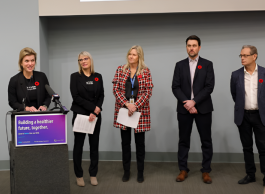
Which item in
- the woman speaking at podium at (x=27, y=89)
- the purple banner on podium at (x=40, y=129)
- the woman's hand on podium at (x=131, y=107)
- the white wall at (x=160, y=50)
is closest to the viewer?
the purple banner on podium at (x=40, y=129)

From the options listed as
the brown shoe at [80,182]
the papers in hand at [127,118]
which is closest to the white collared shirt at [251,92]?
the papers in hand at [127,118]

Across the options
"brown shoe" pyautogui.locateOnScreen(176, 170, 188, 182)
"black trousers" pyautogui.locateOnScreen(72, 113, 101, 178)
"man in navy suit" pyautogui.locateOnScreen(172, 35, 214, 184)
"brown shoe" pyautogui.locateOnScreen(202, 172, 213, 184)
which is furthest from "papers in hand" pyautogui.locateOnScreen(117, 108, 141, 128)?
"brown shoe" pyautogui.locateOnScreen(202, 172, 213, 184)

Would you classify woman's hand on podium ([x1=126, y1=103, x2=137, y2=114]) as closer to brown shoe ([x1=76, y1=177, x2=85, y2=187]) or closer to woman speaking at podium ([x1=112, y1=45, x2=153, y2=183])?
woman speaking at podium ([x1=112, y1=45, x2=153, y2=183])

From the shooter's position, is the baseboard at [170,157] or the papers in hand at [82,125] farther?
the baseboard at [170,157]

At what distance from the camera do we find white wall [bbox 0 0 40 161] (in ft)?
13.7

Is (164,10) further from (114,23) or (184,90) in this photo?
(184,90)

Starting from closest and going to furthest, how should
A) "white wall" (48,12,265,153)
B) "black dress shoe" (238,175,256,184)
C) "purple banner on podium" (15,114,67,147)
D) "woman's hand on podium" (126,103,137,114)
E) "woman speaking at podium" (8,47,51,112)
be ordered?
"purple banner on podium" (15,114,67,147) → "woman speaking at podium" (8,47,51,112) → "woman's hand on podium" (126,103,137,114) → "black dress shoe" (238,175,256,184) → "white wall" (48,12,265,153)

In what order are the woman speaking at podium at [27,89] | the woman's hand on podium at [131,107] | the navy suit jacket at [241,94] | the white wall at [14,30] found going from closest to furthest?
the woman speaking at podium at [27,89], the navy suit jacket at [241,94], the woman's hand on podium at [131,107], the white wall at [14,30]

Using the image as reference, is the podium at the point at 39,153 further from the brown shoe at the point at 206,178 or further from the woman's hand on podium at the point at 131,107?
the brown shoe at the point at 206,178

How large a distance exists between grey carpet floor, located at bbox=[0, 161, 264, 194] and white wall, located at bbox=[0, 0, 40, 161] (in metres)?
1.57

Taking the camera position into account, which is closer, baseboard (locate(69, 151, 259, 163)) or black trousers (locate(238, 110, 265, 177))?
black trousers (locate(238, 110, 265, 177))

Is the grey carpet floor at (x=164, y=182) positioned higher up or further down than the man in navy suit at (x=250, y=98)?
further down

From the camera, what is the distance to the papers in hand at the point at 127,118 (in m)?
3.53

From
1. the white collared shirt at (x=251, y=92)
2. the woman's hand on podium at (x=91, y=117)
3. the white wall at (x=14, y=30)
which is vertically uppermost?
the white wall at (x=14, y=30)
